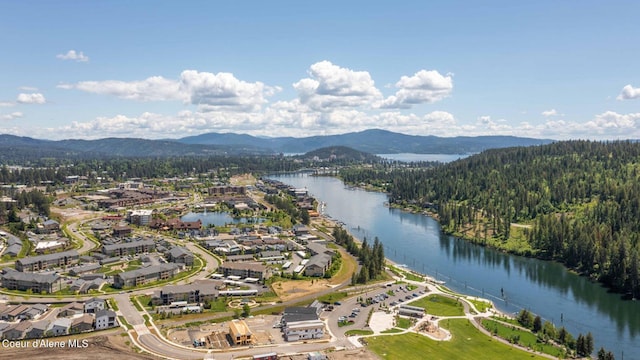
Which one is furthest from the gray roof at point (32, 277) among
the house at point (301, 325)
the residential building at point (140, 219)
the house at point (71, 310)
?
the residential building at point (140, 219)

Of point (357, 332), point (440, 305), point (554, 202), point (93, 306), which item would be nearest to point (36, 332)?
point (93, 306)

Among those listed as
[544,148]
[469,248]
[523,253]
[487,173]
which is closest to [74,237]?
[469,248]

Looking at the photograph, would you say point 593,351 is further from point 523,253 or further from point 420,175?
point 420,175

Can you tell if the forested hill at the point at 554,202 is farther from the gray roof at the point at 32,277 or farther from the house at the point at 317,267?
the gray roof at the point at 32,277

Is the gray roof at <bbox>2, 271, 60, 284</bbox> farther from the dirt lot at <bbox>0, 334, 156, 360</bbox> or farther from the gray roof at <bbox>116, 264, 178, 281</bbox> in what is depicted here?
the dirt lot at <bbox>0, 334, 156, 360</bbox>

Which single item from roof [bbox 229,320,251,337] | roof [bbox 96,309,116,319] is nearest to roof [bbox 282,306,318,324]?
roof [bbox 229,320,251,337]
